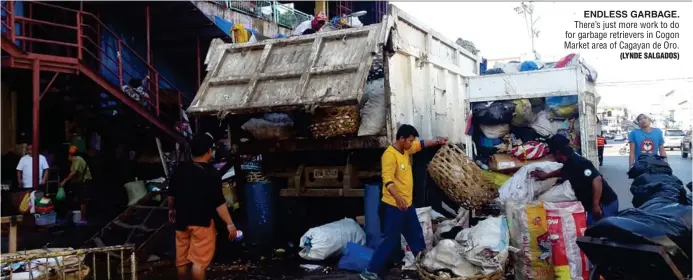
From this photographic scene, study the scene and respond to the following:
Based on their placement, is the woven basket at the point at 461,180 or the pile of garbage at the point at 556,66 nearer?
the woven basket at the point at 461,180

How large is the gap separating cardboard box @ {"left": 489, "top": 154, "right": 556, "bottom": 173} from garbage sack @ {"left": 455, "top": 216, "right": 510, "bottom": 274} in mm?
2098

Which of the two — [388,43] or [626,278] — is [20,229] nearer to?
[388,43]

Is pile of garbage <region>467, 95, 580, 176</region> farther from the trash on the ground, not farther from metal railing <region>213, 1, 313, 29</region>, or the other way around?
metal railing <region>213, 1, 313, 29</region>

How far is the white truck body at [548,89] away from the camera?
6.57 metres

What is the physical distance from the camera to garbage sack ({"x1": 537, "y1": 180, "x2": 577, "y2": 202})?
4363 millimetres

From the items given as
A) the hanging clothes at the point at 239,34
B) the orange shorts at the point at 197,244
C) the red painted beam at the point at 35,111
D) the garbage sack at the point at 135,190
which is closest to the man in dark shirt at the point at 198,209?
the orange shorts at the point at 197,244

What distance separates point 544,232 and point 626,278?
140 cm

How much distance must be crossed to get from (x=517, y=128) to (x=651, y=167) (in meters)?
2.70

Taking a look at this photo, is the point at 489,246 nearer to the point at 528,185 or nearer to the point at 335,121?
the point at 528,185

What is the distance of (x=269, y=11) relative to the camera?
1468cm

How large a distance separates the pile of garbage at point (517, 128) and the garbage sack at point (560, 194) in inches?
74.7

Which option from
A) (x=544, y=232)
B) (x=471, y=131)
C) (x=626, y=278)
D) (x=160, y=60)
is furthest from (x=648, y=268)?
(x=160, y=60)

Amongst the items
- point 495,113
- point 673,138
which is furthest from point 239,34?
point 673,138

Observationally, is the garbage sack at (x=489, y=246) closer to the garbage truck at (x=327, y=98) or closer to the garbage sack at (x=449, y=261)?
the garbage sack at (x=449, y=261)
